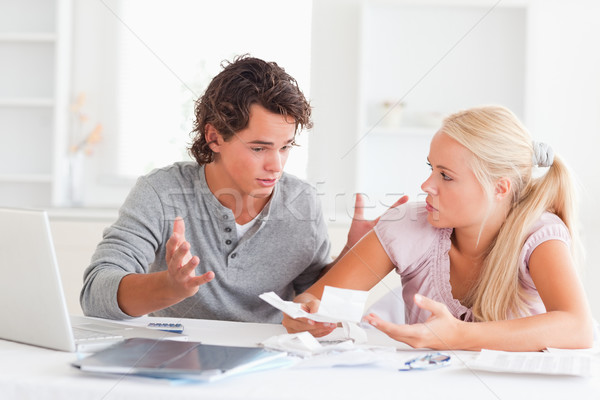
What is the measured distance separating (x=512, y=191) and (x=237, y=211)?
0.67 metres

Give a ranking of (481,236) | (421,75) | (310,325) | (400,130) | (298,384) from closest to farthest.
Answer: (298,384) < (310,325) < (481,236) < (400,130) < (421,75)

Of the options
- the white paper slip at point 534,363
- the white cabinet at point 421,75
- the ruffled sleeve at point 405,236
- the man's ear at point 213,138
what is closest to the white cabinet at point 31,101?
the white cabinet at point 421,75

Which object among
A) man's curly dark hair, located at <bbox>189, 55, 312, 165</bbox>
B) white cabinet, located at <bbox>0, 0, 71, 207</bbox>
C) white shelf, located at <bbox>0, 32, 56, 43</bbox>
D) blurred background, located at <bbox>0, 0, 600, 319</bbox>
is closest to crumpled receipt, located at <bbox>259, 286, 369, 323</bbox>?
man's curly dark hair, located at <bbox>189, 55, 312, 165</bbox>

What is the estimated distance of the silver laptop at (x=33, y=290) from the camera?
928mm

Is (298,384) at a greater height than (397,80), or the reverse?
(397,80)

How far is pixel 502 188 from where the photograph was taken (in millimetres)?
1380

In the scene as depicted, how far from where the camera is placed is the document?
829 millimetres

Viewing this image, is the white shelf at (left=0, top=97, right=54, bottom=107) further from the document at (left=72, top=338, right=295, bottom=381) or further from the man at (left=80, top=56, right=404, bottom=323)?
the document at (left=72, top=338, right=295, bottom=381)

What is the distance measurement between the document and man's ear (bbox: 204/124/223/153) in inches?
28.1

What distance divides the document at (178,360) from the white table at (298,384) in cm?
1

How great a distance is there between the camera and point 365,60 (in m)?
2.96

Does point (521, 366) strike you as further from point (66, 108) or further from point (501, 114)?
point (66, 108)

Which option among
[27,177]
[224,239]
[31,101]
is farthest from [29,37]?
[224,239]

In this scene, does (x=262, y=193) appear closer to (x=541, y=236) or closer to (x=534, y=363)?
(x=541, y=236)
